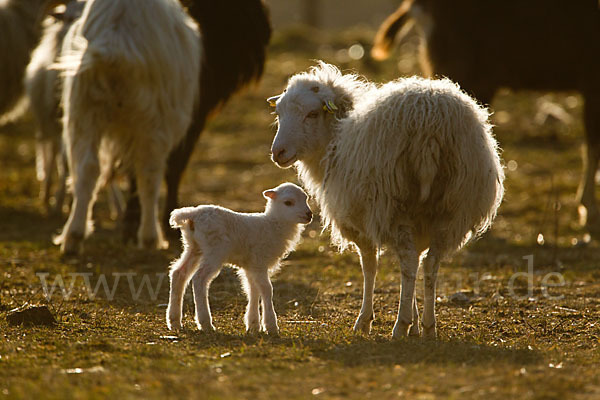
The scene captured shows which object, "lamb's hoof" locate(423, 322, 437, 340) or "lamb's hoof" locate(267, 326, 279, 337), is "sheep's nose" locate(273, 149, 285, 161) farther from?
→ "lamb's hoof" locate(423, 322, 437, 340)

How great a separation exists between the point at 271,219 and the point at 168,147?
101 inches

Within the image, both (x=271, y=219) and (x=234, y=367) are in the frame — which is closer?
(x=234, y=367)

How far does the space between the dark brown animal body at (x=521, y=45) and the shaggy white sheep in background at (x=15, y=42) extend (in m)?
5.32

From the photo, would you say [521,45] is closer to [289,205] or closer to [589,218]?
[589,218]

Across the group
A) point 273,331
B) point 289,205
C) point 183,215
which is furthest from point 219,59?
point 273,331

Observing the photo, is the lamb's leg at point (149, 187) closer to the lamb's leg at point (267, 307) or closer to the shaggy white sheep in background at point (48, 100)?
the shaggy white sheep in background at point (48, 100)

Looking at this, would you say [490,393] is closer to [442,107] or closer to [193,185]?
[442,107]

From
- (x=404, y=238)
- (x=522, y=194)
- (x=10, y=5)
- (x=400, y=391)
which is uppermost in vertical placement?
(x=10, y=5)

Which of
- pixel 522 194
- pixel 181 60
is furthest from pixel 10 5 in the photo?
pixel 522 194

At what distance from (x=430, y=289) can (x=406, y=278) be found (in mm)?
188

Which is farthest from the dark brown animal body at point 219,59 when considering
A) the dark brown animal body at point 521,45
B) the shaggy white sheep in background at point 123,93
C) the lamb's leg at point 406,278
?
the lamb's leg at point 406,278

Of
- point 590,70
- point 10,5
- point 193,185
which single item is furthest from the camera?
point 193,185

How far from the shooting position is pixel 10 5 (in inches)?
455

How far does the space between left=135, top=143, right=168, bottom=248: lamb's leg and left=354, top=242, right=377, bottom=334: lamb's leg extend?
289 cm
